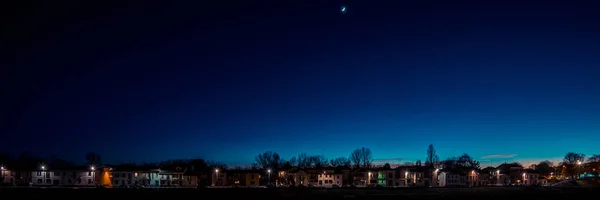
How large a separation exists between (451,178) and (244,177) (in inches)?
1937

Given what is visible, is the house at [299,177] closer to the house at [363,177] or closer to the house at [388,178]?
the house at [363,177]

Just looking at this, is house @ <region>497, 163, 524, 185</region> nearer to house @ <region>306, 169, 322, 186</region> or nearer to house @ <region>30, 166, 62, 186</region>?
house @ <region>306, 169, 322, 186</region>

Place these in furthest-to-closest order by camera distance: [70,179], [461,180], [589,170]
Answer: [589,170] < [461,180] < [70,179]

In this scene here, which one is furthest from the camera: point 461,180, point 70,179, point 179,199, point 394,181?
point 461,180

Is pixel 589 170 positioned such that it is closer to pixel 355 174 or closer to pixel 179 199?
pixel 355 174

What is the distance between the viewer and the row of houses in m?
110

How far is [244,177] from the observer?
4843 inches

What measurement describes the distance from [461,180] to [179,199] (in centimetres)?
8808

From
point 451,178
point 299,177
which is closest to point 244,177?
point 299,177

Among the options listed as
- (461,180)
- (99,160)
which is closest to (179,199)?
(461,180)

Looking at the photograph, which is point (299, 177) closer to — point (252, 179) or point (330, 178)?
point (330, 178)

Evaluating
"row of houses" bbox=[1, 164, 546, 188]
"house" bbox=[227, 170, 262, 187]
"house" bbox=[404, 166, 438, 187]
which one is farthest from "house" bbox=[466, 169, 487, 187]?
"house" bbox=[227, 170, 262, 187]

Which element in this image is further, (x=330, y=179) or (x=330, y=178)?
(x=330, y=178)

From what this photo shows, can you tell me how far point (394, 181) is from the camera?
120250 mm
